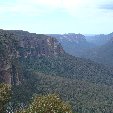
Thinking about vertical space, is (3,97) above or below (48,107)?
below

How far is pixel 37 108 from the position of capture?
71.3 meters

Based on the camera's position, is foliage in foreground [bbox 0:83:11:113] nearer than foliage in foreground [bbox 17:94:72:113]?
No

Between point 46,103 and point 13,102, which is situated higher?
point 46,103

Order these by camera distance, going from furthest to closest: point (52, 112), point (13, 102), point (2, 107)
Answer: point (13, 102), point (2, 107), point (52, 112)

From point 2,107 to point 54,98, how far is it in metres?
13.1

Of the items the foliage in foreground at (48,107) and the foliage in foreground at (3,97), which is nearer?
the foliage in foreground at (48,107)

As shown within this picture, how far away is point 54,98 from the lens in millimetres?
74062

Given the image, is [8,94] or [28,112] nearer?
[28,112]

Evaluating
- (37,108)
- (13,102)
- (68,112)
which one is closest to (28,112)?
(37,108)

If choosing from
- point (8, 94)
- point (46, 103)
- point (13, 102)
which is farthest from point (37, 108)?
point (13, 102)

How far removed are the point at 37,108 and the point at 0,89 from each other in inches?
528

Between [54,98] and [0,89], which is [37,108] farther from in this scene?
[0,89]

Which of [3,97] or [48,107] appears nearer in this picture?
[48,107]

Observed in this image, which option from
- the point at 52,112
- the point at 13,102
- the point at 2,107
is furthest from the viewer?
the point at 13,102
